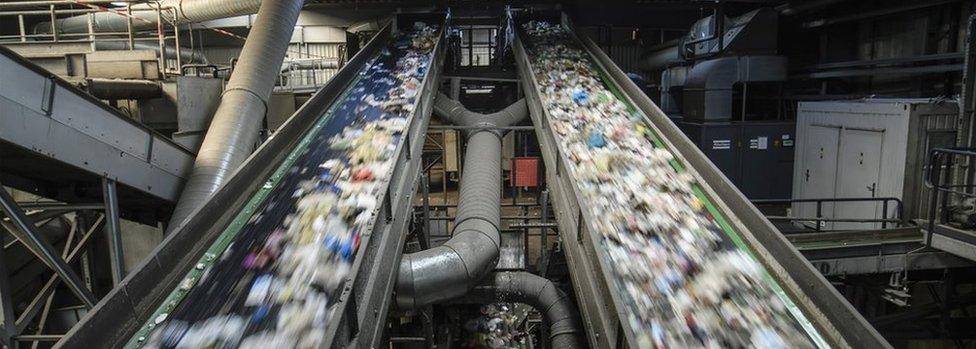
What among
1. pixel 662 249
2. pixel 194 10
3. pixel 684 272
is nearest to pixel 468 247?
pixel 662 249

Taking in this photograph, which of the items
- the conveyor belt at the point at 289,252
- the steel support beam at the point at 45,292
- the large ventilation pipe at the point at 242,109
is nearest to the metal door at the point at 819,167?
the conveyor belt at the point at 289,252

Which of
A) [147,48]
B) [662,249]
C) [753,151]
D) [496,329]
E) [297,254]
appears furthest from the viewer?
[147,48]

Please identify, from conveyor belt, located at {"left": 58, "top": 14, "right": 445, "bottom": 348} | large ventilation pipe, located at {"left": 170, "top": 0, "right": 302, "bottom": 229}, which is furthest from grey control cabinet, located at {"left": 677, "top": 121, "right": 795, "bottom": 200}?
large ventilation pipe, located at {"left": 170, "top": 0, "right": 302, "bottom": 229}

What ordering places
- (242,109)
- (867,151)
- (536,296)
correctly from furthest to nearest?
(867,151) < (536,296) < (242,109)

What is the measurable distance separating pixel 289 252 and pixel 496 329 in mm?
3105

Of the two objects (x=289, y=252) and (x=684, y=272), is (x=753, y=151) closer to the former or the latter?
(x=684, y=272)

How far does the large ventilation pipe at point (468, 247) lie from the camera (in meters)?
2.63

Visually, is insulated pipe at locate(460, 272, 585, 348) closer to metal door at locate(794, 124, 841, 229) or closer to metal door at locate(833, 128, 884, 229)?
metal door at locate(833, 128, 884, 229)

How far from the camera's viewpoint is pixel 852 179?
4664 mm

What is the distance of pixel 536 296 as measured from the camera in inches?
A: 151

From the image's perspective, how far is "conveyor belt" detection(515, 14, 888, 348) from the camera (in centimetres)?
167

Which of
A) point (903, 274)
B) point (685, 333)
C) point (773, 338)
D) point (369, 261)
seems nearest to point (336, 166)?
point (369, 261)

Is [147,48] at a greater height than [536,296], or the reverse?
[147,48]

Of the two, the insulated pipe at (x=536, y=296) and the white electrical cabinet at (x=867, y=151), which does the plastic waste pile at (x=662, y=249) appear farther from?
the white electrical cabinet at (x=867, y=151)
